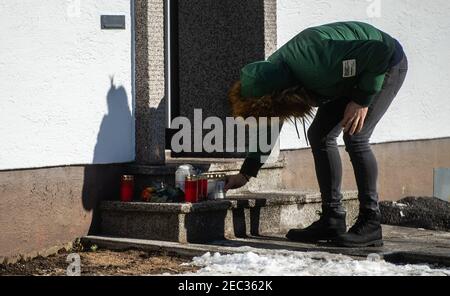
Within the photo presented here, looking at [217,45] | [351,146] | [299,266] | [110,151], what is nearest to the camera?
[299,266]

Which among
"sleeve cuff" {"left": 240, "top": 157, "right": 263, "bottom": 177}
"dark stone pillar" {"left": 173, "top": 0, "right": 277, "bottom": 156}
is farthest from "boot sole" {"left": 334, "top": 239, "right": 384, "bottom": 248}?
"dark stone pillar" {"left": 173, "top": 0, "right": 277, "bottom": 156}

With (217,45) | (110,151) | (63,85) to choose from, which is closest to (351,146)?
(110,151)

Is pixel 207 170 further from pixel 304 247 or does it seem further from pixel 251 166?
pixel 304 247

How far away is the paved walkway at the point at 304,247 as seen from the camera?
24.4 feet

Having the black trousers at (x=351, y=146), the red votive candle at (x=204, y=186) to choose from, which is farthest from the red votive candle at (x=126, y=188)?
the black trousers at (x=351, y=146)

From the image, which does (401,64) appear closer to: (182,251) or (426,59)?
(182,251)

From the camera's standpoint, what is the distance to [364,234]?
25.7ft

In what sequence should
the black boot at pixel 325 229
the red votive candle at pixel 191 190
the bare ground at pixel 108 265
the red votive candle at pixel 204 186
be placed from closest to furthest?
the bare ground at pixel 108 265 → the black boot at pixel 325 229 → the red votive candle at pixel 191 190 → the red votive candle at pixel 204 186

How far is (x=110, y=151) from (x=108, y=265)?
1.21 metres

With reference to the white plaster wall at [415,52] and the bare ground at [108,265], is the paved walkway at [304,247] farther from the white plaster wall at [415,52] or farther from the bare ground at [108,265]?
the white plaster wall at [415,52]

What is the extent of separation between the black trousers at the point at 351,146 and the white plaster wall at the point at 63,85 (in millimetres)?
1493

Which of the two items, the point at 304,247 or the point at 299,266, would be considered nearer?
the point at 299,266
